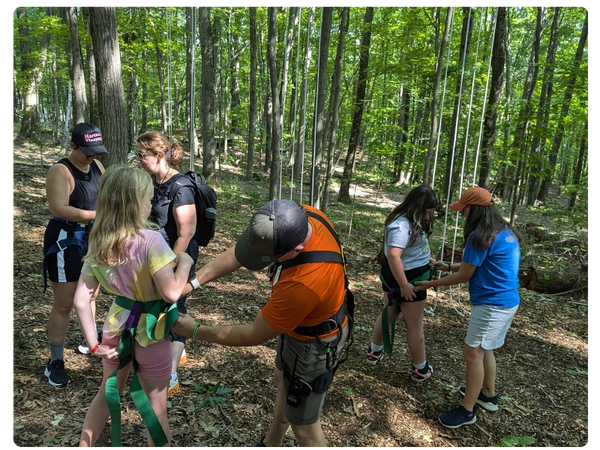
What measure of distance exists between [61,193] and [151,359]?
157 cm

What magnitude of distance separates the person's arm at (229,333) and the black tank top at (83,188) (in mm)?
1509

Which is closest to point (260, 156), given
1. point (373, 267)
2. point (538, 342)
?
point (373, 267)

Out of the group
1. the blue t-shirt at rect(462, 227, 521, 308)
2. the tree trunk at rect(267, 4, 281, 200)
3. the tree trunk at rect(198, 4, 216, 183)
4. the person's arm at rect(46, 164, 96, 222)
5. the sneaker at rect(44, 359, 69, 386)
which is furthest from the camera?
the tree trunk at rect(198, 4, 216, 183)

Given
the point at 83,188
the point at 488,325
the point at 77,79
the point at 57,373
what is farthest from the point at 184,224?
Answer: the point at 77,79

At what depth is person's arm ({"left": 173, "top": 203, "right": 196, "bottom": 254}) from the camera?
2564 millimetres

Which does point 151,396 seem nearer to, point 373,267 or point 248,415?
point 248,415

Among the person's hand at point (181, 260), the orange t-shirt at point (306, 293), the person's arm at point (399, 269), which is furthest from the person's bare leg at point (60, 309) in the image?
the person's arm at point (399, 269)

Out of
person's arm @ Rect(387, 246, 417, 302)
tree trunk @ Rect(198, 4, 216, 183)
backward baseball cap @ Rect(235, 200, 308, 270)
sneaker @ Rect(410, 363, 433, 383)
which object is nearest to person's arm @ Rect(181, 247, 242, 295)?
backward baseball cap @ Rect(235, 200, 308, 270)

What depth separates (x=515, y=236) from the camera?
2.88 m

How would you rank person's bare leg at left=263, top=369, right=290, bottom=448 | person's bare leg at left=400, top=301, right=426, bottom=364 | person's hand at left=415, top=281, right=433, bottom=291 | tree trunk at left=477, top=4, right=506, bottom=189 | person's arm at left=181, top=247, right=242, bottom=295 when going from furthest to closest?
1. tree trunk at left=477, top=4, right=506, bottom=189
2. person's bare leg at left=400, top=301, right=426, bottom=364
3. person's hand at left=415, top=281, right=433, bottom=291
4. person's bare leg at left=263, top=369, right=290, bottom=448
5. person's arm at left=181, top=247, right=242, bottom=295

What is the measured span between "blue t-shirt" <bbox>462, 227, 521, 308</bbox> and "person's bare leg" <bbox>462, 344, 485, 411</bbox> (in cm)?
40

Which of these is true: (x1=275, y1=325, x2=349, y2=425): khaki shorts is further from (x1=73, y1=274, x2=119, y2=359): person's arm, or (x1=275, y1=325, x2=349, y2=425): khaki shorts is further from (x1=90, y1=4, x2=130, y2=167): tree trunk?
(x1=90, y1=4, x2=130, y2=167): tree trunk

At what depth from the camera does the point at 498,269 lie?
2754 millimetres
